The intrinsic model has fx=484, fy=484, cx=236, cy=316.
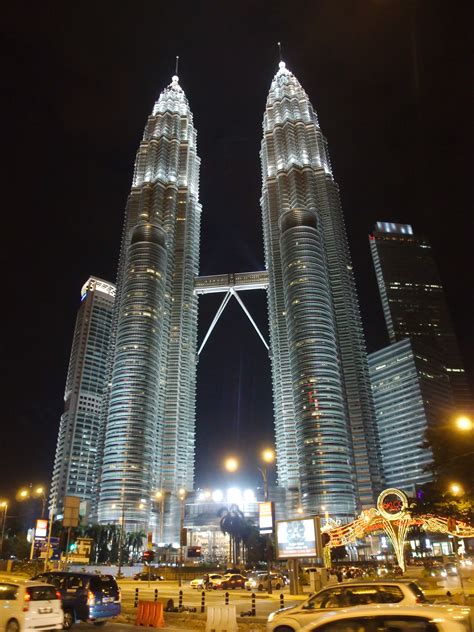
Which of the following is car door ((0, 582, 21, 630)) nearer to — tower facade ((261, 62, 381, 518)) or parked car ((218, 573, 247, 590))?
parked car ((218, 573, 247, 590))

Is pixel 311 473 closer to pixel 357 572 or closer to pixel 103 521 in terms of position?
pixel 103 521

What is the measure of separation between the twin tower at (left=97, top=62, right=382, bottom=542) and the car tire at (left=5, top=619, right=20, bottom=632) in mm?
149927

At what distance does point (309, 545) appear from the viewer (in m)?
28.7

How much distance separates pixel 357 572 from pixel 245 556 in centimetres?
8038

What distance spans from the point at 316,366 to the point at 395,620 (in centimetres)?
15853

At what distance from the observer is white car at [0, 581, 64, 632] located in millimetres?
13945

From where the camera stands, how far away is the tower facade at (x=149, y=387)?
519ft

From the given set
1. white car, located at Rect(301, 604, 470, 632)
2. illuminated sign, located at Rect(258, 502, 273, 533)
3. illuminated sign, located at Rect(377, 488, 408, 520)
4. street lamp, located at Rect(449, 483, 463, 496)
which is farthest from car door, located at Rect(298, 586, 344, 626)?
illuminated sign, located at Rect(377, 488, 408, 520)

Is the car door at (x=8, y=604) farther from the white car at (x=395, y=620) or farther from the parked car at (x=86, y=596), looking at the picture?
the white car at (x=395, y=620)

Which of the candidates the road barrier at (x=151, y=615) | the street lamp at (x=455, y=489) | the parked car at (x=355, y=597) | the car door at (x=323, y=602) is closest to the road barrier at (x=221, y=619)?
the road barrier at (x=151, y=615)

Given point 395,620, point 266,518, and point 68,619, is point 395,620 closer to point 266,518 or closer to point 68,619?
point 68,619

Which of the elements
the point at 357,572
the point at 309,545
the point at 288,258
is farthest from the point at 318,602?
the point at 288,258

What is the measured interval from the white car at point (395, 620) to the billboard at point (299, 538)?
74.0 feet

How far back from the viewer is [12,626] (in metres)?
14.0
